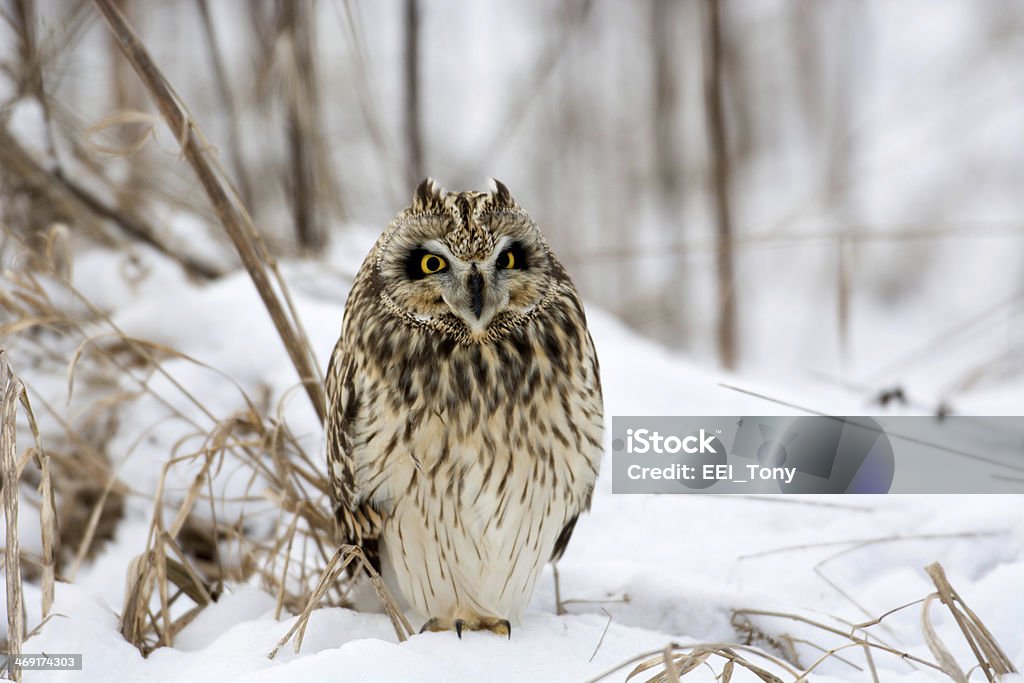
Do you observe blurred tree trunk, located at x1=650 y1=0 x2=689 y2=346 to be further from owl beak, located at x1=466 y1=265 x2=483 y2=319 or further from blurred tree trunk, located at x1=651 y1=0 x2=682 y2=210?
owl beak, located at x1=466 y1=265 x2=483 y2=319

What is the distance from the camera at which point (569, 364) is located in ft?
5.48

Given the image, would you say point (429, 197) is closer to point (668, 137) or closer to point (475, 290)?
point (475, 290)

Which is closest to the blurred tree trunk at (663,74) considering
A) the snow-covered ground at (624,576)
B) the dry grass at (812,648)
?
the snow-covered ground at (624,576)

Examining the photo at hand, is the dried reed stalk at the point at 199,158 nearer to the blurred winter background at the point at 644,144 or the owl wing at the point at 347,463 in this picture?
the owl wing at the point at 347,463

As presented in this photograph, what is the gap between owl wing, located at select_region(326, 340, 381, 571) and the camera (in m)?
1.69

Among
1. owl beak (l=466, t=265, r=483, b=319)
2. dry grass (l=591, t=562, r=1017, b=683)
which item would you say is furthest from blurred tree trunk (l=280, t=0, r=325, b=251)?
dry grass (l=591, t=562, r=1017, b=683)

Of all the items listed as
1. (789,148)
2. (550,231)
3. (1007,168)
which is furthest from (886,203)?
(550,231)

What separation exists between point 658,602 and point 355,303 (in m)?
0.78

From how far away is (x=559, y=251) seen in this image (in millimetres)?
4117

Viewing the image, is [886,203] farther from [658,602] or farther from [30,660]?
[30,660]

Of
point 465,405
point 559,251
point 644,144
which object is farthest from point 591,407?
point 644,144

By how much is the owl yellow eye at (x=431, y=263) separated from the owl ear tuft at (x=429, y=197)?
7 centimetres

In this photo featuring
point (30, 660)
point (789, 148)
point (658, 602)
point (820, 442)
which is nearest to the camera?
point (30, 660)

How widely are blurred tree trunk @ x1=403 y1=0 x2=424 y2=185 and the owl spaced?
6.19 feet
